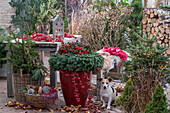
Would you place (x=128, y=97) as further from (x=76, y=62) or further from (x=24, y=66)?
(x=24, y=66)

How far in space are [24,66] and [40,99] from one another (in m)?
0.65

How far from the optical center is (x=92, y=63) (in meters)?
3.78

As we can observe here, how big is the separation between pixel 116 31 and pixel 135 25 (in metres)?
0.96

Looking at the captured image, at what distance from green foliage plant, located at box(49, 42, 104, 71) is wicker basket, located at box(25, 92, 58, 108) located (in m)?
0.43

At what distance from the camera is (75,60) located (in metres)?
3.73

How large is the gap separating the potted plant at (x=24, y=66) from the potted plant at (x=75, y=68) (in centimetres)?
37

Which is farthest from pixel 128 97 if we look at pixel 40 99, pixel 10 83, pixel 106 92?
pixel 10 83

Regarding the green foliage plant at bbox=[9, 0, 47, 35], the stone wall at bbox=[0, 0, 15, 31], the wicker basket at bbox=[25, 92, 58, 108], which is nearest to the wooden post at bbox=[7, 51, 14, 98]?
the wicker basket at bbox=[25, 92, 58, 108]

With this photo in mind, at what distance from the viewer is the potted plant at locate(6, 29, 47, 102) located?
4129 millimetres

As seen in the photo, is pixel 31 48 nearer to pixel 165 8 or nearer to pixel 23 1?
pixel 165 8

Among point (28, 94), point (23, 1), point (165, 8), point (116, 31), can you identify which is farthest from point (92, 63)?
point (23, 1)

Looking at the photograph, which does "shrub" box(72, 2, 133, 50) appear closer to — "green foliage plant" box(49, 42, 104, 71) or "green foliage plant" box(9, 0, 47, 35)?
"green foliage plant" box(9, 0, 47, 35)

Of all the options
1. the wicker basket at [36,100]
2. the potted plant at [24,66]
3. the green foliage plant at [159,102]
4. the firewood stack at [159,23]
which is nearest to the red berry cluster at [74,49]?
the potted plant at [24,66]

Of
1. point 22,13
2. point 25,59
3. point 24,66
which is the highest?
point 22,13
